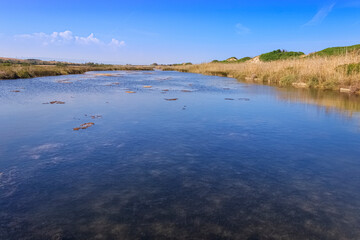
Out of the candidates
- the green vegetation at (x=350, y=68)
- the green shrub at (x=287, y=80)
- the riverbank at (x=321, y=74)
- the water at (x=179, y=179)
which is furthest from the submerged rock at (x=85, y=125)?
the green shrub at (x=287, y=80)

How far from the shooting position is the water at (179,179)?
3.25 m

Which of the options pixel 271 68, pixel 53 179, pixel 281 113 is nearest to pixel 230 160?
pixel 53 179

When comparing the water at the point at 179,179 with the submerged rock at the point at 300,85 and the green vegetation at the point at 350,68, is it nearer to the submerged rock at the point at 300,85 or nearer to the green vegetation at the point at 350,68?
the green vegetation at the point at 350,68

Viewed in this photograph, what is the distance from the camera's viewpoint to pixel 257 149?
6121 mm

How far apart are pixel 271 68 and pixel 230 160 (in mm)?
24396

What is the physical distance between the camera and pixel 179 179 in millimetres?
4520

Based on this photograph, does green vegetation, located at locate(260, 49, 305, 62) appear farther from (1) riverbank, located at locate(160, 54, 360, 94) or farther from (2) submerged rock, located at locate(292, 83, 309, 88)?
(2) submerged rock, located at locate(292, 83, 309, 88)

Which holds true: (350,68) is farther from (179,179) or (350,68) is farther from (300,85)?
(179,179)

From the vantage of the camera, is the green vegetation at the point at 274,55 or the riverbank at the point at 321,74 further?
the green vegetation at the point at 274,55

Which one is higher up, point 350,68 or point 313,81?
point 350,68

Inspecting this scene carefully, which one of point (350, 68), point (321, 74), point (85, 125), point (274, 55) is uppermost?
point (274, 55)

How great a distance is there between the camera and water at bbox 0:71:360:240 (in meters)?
3.25

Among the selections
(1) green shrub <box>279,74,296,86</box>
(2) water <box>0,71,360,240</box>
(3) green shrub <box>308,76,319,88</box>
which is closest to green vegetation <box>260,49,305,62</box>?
(1) green shrub <box>279,74,296,86</box>

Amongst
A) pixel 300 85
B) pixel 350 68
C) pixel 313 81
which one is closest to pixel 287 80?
pixel 300 85
